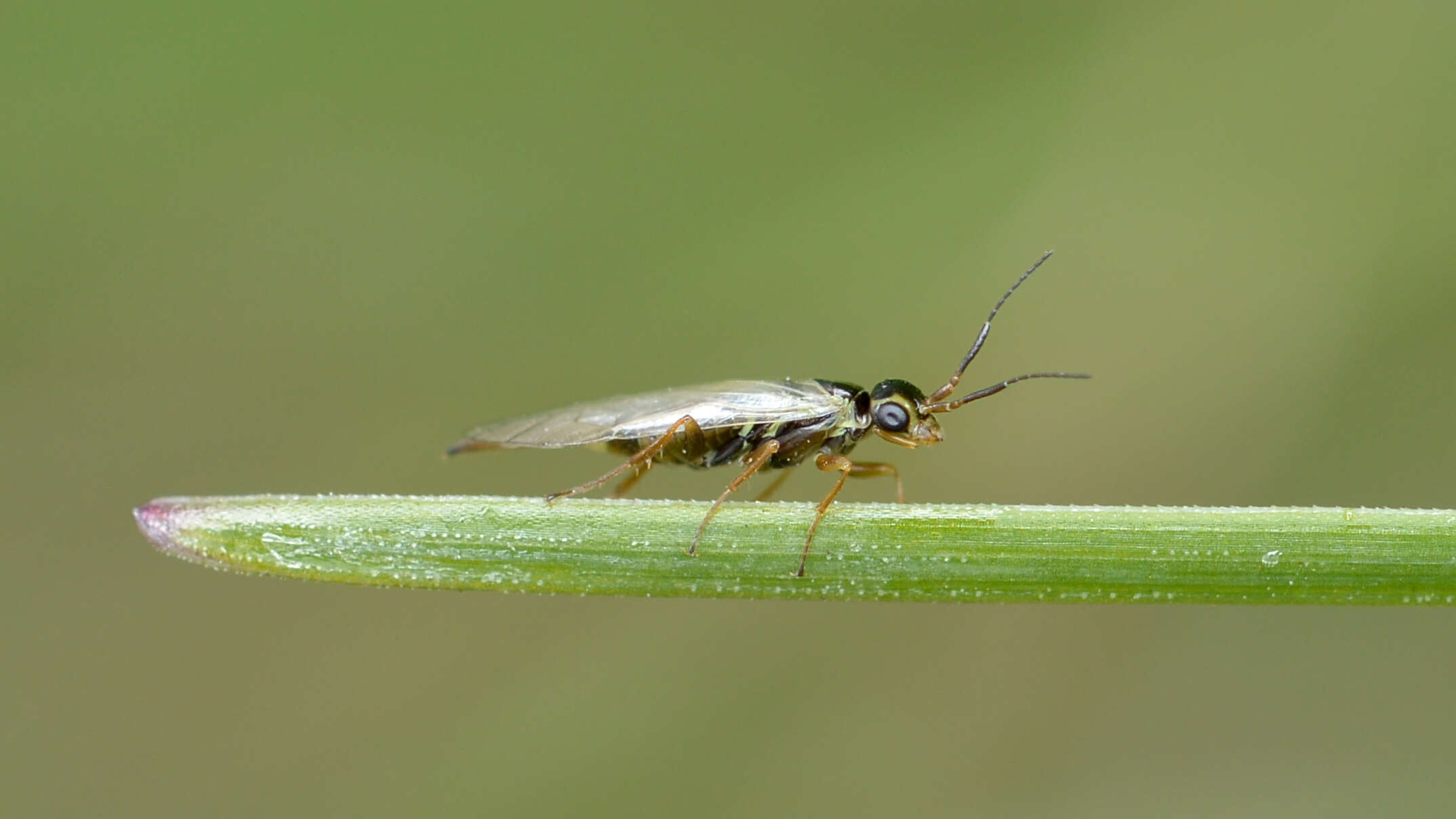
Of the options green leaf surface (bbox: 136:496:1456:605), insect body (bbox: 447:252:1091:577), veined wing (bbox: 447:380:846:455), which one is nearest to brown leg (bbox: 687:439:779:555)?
insect body (bbox: 447:252:1091:577)

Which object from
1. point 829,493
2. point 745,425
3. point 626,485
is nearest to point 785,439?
point 745,425

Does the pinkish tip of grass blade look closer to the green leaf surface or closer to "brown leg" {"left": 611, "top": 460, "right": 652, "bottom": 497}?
the green leaf surface

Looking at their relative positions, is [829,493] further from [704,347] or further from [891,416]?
[704,347]

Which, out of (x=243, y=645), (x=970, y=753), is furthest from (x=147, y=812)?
(x=970, y=753)

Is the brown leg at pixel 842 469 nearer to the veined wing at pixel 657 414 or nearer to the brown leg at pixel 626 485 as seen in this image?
the veined wing at pixel 657 414

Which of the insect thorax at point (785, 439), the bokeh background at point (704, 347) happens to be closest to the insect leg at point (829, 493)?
the insect thorax at point (785, 439)

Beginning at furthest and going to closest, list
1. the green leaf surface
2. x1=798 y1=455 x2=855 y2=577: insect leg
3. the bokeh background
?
the bokeh background, x1=798 y1=455 x2=855 y2=577: insect leg, the green leaf surface
